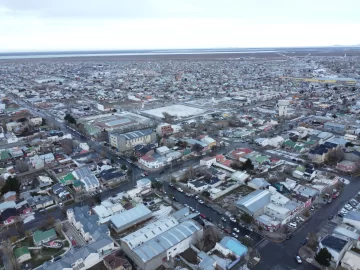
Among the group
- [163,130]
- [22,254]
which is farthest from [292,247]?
[163,130]

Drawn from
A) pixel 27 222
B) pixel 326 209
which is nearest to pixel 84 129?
pixel 27 222

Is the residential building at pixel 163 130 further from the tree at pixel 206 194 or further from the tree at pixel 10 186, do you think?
the tree at pixel 10 186


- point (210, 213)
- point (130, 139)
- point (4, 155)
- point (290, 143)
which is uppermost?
point (130, 139)

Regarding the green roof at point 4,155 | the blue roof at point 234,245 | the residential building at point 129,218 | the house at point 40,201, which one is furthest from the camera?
the green roof at point 4,155

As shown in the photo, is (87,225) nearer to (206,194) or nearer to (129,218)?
(129,218)

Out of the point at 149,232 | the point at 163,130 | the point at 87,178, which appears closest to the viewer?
the point at 149,232

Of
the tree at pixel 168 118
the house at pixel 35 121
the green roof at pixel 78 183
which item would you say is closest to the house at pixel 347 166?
the green roof at pixel 78 183

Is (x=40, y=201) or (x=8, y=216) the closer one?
(x=8, y=216)
